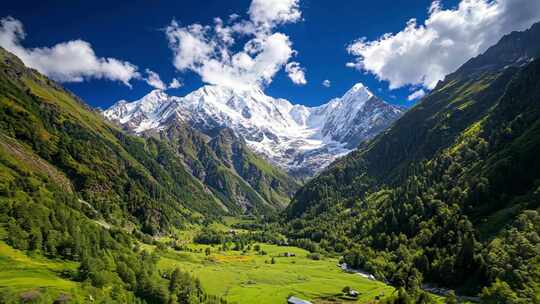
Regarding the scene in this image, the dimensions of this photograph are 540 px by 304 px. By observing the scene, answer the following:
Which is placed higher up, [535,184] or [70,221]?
[535,184]

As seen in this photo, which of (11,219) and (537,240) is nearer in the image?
(537,240)

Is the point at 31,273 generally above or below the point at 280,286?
above

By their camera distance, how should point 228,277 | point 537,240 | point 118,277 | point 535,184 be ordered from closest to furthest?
point 537,240 → point 118,277 → point 535,184 → point 228,277

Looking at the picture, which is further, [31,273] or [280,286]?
[280,286]

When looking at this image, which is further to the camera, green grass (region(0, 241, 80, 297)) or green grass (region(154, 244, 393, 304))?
green grass (region(154, 244, 393, 304))

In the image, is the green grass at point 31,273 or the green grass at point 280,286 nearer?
the green grass at point 31,273

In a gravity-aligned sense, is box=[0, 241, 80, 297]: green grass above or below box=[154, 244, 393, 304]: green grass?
above

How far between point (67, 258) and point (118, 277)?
2283cm

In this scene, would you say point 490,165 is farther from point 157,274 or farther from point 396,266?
point 157,274

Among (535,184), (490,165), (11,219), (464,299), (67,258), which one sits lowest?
(464,299)

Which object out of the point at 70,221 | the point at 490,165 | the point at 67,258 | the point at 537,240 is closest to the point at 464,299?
the point at 537,240

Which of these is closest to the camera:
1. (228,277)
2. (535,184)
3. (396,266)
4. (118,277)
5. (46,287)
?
(46,287)

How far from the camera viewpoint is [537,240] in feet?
395

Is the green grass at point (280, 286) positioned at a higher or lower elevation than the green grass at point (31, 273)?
lower
